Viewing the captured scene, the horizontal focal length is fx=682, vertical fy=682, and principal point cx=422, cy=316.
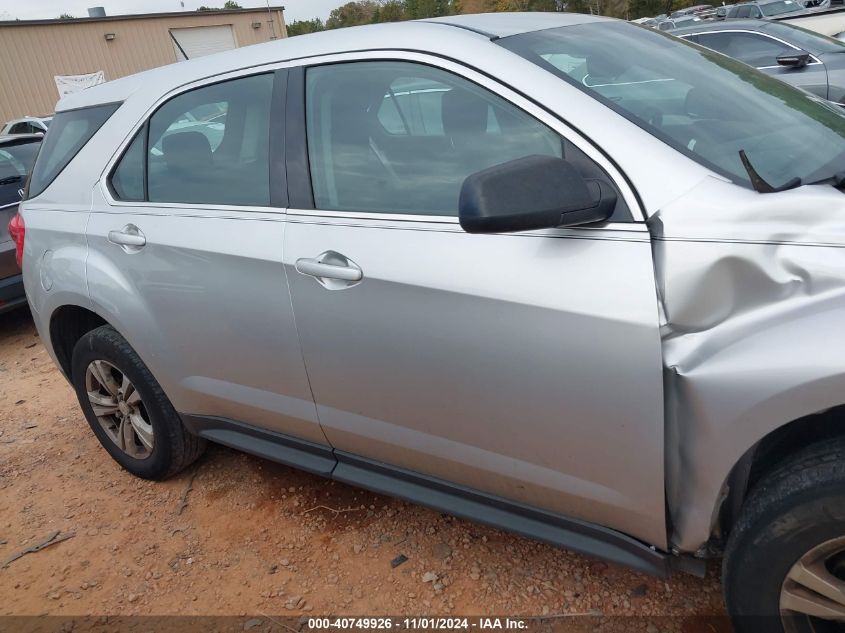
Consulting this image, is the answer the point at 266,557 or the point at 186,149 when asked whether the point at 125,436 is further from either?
the point at 186,149

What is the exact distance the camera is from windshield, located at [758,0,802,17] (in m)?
17.5

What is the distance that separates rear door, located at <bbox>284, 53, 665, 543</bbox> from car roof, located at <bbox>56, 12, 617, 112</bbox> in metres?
0.07

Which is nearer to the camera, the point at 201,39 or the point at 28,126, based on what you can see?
the point at 28,126

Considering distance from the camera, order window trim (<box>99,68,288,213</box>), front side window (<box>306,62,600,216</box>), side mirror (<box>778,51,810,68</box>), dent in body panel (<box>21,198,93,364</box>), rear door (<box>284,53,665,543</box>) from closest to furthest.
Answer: rear door (<box>284,53,665,543</box>), front side window (<box>306,62,600,216</box>), window trim (<box>99,68,288,213</box>), dent in body panel (<box>21,198,93,364</box>), side mirror (<box>778,51,810,68</box>)

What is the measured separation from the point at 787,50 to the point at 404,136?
298 inches

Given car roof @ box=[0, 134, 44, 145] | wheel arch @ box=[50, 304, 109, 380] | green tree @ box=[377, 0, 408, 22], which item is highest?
green tree @ box=[377, 0, 408, 22]

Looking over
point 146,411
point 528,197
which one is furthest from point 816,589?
point 146,411

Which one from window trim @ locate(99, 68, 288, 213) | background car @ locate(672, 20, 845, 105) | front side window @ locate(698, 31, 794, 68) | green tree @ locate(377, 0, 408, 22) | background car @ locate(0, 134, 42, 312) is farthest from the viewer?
green tree @ locate(377, 0, 408, 22)

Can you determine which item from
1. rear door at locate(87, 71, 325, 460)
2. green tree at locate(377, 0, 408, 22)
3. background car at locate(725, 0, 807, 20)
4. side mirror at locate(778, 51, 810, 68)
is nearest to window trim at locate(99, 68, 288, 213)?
rear door at locate(87, 71, 325, 460)

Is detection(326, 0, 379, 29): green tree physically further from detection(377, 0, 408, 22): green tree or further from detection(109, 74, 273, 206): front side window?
detection(109, 74, 273, 206): front side window

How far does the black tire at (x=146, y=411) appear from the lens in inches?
114

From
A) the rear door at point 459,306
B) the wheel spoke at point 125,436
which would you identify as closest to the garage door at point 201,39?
the wheel spoke at point 125,436

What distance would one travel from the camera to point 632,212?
162 centimetres

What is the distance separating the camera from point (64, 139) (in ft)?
10.3
